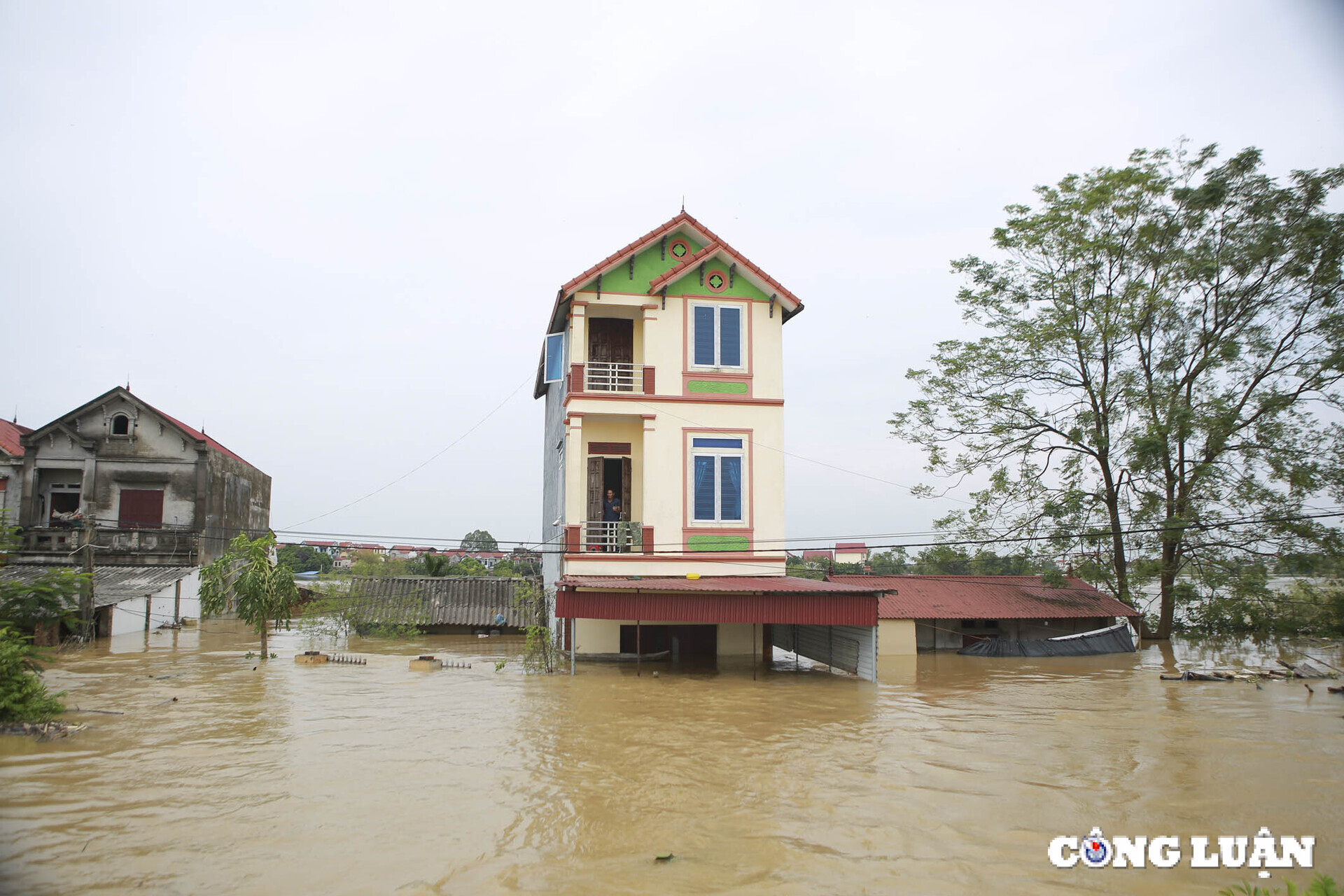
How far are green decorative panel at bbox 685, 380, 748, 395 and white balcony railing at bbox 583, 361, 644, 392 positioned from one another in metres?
1.28

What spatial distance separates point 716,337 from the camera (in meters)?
21.0

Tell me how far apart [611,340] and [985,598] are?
1539cm

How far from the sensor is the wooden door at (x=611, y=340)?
22.3 meters

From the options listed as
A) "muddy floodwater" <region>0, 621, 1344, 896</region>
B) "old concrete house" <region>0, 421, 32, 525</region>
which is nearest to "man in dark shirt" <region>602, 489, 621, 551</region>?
"muddy floodwater" <region>0, 621, 1344, 896</region>

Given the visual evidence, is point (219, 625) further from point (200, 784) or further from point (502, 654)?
point (200, 784)

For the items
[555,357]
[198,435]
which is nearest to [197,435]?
[198,435]

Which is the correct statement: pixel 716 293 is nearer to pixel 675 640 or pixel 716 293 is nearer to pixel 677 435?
pixel 677 435

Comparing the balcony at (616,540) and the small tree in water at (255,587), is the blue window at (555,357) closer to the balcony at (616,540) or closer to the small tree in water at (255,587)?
the balcony at (616,540)

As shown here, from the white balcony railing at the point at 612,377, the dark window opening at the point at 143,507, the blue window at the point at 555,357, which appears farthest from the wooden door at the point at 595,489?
the dark window opening at the point at 143,507

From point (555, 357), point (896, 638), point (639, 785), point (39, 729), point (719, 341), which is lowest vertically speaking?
point (639, 785)

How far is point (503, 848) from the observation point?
8.09 m

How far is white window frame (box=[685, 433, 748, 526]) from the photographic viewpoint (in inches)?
803

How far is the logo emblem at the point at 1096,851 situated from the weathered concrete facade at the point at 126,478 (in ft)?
97.9

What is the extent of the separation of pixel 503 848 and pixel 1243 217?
28951 mm
